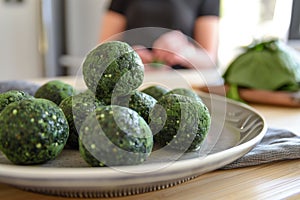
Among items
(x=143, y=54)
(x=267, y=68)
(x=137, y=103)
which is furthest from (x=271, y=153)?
(x=143, y=54)

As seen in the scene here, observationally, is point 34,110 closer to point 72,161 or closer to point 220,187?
point 72,161

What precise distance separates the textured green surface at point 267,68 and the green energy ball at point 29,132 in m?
0.68

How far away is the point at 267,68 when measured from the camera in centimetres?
96

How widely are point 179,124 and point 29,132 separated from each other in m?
0.17

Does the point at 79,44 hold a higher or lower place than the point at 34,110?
lower

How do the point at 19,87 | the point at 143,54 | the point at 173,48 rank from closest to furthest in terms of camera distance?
the point at 19,87
the point at 143,54
the point at 173,48

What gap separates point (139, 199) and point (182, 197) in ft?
0.16

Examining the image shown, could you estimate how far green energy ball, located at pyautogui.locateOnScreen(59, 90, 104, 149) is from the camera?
46 centimetres

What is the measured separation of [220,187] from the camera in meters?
0.46

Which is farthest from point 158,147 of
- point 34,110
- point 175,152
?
point 34,110

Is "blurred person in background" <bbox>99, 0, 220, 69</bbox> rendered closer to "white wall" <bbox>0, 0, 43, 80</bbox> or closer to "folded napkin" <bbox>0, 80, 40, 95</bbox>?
"white wall" <bbox>0, 0, 43, 80</bbox>

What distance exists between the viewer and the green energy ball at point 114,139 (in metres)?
0.38

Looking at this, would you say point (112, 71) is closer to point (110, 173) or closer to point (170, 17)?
point (110, 173)

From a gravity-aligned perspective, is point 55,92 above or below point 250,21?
above
